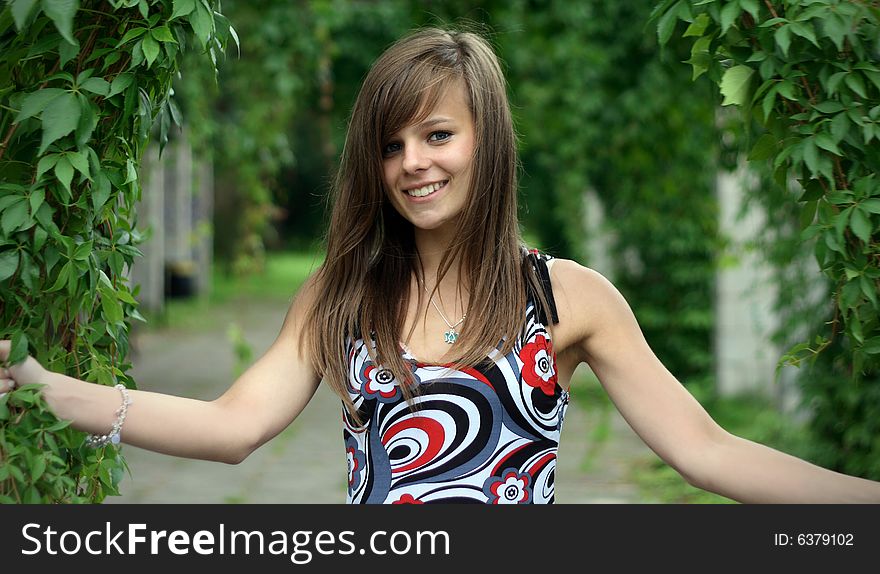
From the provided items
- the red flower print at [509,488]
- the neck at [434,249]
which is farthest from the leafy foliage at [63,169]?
the red flower print at [509,488]

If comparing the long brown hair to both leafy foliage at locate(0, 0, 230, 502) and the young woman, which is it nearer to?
the young woman

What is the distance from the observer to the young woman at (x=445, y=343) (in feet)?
6.91

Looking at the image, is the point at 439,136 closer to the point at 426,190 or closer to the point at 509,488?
the point at 426,190

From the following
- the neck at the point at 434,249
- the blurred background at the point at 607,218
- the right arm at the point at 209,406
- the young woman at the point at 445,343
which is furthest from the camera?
the blurred background at the point at 607,218

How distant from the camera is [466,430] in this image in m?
2.12

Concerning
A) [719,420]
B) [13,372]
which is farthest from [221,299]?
[13,372]

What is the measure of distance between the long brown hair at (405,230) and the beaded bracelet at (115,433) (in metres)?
0.40

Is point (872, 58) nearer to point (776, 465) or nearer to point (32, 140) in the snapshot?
point (776, 465)

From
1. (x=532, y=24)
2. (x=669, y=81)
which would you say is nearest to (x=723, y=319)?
(x=669, y=81)

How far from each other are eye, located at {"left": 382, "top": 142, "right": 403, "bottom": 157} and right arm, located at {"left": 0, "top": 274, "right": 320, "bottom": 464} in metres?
0.34

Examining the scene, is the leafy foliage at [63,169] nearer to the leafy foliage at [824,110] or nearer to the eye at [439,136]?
the eye at [439,136]

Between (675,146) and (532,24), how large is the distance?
1784mm

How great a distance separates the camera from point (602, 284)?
2229 millimetres

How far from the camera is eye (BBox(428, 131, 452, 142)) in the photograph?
2184 mm
